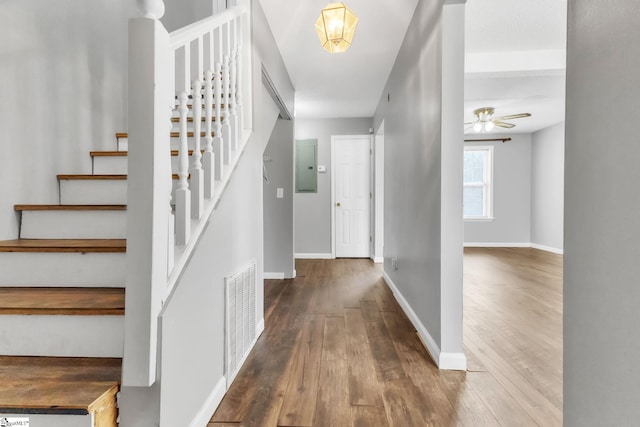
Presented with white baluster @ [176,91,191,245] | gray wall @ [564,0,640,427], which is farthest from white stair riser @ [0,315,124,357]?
gray wall @ [564,0,640,427]

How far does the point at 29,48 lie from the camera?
1697 mm

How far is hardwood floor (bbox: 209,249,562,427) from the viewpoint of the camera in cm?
140

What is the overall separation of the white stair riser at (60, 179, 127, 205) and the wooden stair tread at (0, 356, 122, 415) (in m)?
0.89

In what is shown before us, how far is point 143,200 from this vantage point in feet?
3.28

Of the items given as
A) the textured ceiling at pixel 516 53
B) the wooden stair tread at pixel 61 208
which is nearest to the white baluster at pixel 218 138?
the wooden stair tread at pixel 61 208

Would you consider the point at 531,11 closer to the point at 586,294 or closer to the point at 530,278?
the point at 586,294

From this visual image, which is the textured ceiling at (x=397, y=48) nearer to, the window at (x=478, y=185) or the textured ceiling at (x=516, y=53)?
the textured ceiling at (x=516, y=53)

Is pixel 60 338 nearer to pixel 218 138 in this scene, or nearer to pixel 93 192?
pixel 93 192

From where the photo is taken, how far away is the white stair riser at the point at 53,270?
1.37 metres

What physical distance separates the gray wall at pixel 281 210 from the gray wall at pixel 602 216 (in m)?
3.42

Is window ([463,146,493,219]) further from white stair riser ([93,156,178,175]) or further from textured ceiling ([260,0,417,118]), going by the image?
white stair riser ([93,156,178,175])

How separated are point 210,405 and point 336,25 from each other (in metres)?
2.18

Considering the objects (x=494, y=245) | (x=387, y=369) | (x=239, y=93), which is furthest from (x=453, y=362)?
(x=494, y=245)

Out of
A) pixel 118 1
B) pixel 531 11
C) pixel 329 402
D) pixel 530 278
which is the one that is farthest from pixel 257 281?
pixel 530 278
